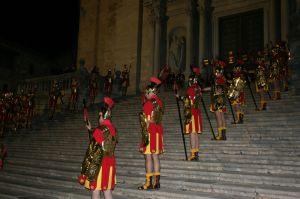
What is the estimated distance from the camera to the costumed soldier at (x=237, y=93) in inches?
407

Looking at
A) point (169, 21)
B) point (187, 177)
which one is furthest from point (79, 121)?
point (169, 21)

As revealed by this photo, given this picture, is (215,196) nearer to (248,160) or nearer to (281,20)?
(248,160)

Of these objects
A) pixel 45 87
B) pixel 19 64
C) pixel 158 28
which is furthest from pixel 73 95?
pixel 19 64

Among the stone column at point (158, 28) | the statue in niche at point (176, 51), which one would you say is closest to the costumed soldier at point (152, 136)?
the statue in niche at point (176, 51)

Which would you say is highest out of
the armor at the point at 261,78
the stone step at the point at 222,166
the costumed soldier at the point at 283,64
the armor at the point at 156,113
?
the costumed soldier at the point at 283,64

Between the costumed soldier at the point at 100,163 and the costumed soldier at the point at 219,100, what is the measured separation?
4.52 m

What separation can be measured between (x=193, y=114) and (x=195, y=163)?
4.10 ft

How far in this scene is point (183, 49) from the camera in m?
22.8

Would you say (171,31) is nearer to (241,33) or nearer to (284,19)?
(241,33)

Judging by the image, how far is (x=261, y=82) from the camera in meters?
11.5

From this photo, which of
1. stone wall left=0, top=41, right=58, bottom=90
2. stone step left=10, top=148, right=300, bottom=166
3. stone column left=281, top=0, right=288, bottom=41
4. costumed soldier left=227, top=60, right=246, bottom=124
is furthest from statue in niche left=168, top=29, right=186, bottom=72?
stone wall left=0, top=41, right=58, bottom=90

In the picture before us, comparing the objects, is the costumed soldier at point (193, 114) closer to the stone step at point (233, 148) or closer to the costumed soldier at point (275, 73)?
the stone step at point (233, 148)

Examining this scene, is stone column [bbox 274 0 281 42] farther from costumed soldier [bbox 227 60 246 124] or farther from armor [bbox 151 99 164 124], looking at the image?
armor [bbox 151 99 164 124]

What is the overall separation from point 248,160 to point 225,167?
2.07ft
